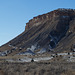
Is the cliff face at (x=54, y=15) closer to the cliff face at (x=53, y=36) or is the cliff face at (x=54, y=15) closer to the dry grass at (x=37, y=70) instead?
the cliff face at (x=53, y=36)

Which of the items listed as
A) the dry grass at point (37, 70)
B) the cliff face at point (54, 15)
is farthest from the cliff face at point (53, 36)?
the dry grass at point (37, 70)

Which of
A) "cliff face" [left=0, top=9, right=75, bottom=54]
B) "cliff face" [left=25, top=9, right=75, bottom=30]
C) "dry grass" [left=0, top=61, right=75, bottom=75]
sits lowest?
"dry grass" [left=0, top=61, right=75, bottom=75]

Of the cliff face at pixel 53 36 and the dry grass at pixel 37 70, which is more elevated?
the cliff face at pixel 53 36

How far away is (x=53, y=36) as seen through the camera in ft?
340

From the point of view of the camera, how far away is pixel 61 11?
11988cm

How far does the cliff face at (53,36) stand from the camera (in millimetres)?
92400

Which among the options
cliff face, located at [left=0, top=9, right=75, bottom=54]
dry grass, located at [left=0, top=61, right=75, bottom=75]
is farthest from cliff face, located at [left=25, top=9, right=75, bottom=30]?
dry grass, located at [left=0, top=61, right=75, bottom=75]

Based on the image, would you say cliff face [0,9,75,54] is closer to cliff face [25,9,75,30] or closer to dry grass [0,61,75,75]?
cliff face [25,9,75,30]

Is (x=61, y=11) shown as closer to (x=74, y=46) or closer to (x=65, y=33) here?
(x=65, y=33)

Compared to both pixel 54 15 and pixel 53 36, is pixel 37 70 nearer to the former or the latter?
pixel 53 36

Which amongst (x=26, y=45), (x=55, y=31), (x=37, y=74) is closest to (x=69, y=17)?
(x=55, y=31)

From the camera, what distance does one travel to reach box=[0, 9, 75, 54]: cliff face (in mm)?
92400

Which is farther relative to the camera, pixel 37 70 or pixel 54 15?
pixel 54 15

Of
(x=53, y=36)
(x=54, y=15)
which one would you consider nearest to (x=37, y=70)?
(x=53, y=36)
